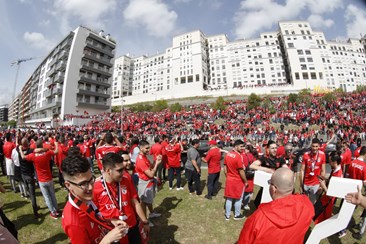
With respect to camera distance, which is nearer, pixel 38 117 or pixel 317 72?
pixel 38 117

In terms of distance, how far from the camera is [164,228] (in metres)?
5.21

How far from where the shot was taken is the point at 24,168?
5863mm

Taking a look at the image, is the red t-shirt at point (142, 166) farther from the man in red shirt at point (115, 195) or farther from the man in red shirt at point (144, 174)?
the man in red shirt at point (115, 195)

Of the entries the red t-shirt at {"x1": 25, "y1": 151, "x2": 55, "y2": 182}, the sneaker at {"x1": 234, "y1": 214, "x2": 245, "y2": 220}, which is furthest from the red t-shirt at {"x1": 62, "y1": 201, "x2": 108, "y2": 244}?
the sneaker at {"x1": 234, "y1": 214, "x2": 245, "y2": 220}

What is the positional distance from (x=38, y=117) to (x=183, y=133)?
51385 mm

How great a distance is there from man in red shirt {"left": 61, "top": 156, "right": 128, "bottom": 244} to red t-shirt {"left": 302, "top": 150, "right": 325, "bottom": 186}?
493 cm

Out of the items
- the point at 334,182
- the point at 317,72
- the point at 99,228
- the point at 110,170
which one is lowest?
the point at 99,228

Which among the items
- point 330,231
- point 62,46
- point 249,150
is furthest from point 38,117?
point 330,231

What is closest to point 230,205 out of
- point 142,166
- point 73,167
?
point 142,166

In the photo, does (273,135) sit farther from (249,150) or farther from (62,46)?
(62,46)

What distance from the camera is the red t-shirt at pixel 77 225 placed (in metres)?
1.83

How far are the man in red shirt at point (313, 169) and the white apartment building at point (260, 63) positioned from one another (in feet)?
224

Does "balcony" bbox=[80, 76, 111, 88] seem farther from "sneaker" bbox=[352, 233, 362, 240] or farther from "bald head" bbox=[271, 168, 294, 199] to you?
"bald head" bbox=[271, 168, 294, 199]

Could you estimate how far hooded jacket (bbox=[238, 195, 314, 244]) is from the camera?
69.4 inches
